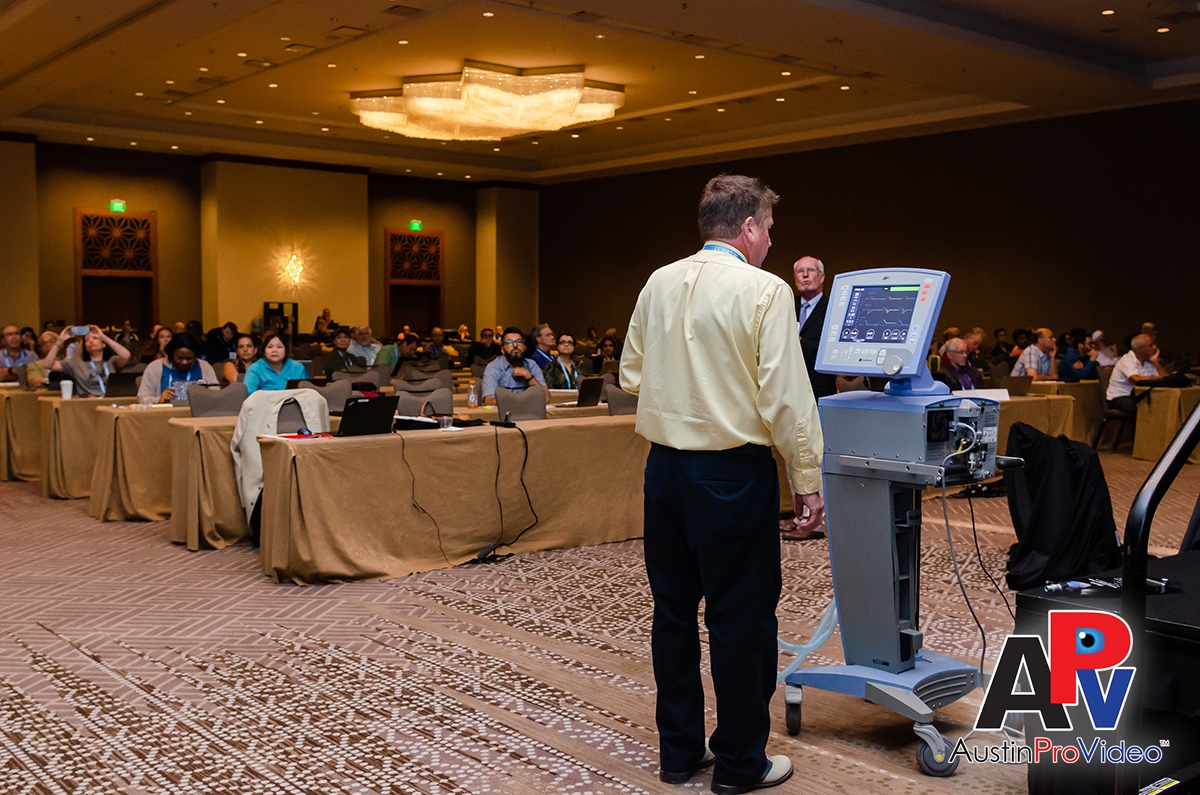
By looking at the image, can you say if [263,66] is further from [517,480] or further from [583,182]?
[583,182]

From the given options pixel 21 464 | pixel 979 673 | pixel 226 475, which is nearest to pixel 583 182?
pixel 21 464

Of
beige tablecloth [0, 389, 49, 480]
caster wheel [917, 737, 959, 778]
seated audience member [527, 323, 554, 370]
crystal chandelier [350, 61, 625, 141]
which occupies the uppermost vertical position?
crystal chandelier [350, 61, 625, 141]

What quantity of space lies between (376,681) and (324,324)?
1875 cm

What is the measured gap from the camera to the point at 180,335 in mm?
8922

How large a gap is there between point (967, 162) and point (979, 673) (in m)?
16.8

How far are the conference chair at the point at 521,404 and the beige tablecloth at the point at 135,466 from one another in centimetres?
224

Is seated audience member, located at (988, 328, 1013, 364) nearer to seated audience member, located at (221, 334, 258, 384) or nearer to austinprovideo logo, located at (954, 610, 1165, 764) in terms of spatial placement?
seated audience member, located at (221, 334, 258, 384)

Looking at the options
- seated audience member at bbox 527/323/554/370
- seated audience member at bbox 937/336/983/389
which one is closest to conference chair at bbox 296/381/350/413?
seated audience member at bbox 527/323/554/370

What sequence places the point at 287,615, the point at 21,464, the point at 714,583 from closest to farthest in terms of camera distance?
the point at 714,583 → the point at 287,615 → the point at 21,464

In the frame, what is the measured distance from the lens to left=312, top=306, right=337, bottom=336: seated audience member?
21.7 m

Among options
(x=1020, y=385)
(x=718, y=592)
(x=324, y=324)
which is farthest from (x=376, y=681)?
(x=324, y=324)

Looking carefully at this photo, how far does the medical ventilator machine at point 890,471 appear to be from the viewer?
342 centimetres

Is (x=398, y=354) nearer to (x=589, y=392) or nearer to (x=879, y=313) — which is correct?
(x=589, y=392)

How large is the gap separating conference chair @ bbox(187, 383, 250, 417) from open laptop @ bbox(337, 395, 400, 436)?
1.75 m
